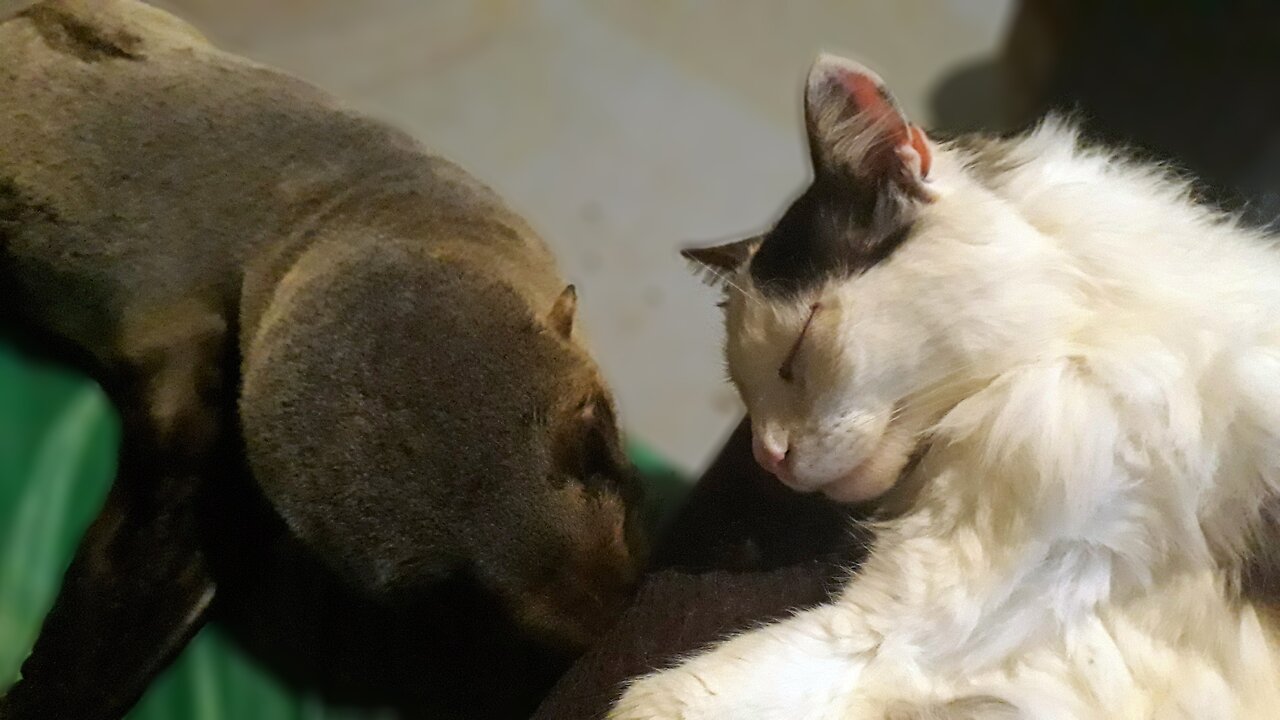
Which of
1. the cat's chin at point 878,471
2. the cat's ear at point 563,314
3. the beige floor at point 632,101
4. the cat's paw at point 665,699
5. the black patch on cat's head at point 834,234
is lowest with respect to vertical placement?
the beige floor at point 632,101

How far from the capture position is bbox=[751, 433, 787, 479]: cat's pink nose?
67cm

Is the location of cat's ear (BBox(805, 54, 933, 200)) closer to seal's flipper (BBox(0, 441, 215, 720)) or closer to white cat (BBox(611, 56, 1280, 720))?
white cat (BBox(611, 56, 1280, 720))

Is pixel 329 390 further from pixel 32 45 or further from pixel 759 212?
pixel 759 212

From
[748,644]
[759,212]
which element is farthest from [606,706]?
[759,212]

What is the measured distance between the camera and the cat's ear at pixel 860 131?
62 centimetres

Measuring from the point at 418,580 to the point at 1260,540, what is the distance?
1.61 ft

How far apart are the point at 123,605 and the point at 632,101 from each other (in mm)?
1411

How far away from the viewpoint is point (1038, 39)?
1723mm

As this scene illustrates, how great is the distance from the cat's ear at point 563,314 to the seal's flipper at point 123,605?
0.97 ft

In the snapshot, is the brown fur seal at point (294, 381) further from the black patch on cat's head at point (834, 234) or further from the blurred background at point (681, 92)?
the blurred background at point (681, 92)

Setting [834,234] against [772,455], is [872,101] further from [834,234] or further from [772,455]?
[772,455]

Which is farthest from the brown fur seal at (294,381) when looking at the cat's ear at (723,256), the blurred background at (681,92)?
the blurred background at (681,92)

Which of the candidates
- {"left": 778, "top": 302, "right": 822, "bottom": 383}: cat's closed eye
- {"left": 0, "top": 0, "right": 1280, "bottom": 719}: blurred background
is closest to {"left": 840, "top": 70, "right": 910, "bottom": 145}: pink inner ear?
{"left": 778, "top": 302, "right": 822, "bottom": 383}: cat's closed eye

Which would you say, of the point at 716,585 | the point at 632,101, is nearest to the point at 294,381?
the point at 716,585
